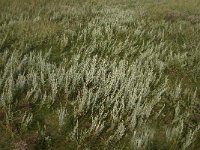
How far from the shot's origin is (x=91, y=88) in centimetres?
558

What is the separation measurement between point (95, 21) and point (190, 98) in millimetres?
5942

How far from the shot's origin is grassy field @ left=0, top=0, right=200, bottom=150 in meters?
4.86

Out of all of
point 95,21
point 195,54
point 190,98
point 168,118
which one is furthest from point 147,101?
point 95,21

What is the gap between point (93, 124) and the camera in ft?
16.2

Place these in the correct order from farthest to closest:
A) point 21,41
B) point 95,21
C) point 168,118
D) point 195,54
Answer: point 95,21
point 195,54
point 21,41
point 168,118

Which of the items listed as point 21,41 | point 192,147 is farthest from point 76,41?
point 192,147

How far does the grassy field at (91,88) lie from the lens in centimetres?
486

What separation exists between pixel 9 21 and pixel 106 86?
4751mm

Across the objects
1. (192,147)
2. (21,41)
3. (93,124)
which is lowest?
(192,147)

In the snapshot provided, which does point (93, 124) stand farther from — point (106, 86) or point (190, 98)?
point (190, 98)

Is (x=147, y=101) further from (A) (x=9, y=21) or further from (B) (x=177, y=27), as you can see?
(B) (x=177, y=27)

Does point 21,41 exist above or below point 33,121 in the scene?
above

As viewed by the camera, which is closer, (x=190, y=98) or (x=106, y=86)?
(x=106, y=86)

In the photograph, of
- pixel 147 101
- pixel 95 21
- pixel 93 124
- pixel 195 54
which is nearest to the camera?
pixel 93 124
